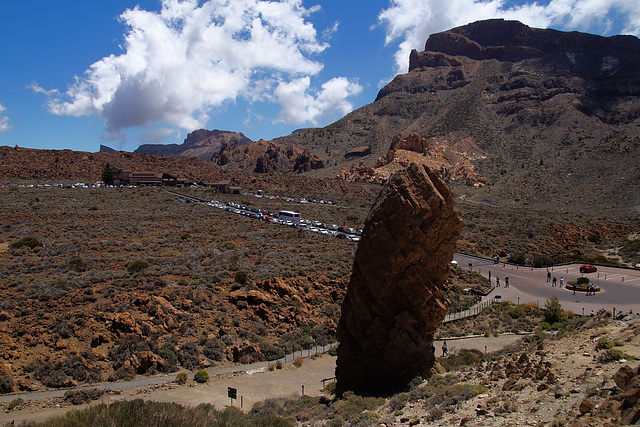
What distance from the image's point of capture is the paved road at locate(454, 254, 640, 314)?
25862 millimetres

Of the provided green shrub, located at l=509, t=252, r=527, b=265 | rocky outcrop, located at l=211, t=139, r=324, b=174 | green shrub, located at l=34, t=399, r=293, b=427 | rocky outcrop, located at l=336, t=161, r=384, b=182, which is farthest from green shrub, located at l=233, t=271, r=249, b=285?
rocky outcrop, located at l=211, t=139, r=324, b=174

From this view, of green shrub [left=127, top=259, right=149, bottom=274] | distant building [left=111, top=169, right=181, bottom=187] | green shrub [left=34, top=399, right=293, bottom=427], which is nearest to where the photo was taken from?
green shrub [left=34, top=399, right=293, bottom=427]

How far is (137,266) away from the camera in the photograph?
25016 millimetres

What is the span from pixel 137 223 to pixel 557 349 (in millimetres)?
38581

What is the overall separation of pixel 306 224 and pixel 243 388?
33404 mm

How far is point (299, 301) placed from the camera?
24438mm

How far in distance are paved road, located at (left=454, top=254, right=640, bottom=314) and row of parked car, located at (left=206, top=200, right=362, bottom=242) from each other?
1169cm

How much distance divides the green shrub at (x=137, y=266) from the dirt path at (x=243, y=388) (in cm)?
1068

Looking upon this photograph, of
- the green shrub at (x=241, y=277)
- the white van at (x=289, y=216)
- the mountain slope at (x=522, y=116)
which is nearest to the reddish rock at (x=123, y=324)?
the green shrub at (x=241, y=277)

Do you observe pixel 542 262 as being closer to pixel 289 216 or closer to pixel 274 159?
pixel 289 216

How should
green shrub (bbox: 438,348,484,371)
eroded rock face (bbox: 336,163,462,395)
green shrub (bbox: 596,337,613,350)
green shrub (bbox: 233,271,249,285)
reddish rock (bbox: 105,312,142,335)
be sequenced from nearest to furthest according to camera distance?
green shrub (bbox: 596,337,613,350) < eroded rock face (bbox: 336,163,462,395) < green shrub (bbox: 438,348,484,371) < reddish rock (bbox: 105,312,142,335) < green shrub (bbox: 233,271,249,285)

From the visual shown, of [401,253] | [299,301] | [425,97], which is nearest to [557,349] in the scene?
[401,253]

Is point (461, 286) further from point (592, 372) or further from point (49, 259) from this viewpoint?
point (49, 259)

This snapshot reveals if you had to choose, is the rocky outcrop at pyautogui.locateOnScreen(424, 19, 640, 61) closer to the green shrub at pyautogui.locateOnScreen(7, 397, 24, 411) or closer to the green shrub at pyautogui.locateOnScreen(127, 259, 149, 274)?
the green shrub at pyautogui.locateOnScreen(127, 259, 149, 274)
